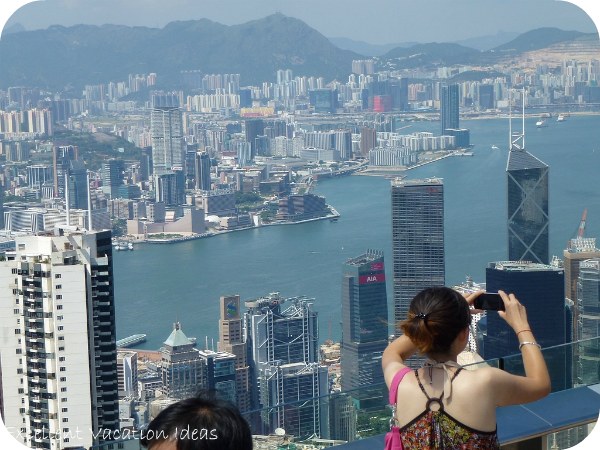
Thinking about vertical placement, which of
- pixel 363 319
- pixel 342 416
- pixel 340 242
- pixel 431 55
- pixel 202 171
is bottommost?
pixel 363 319

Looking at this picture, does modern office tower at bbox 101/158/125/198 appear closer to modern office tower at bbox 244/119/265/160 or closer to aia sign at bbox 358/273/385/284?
modern office tower at bbox 244/119/265/160

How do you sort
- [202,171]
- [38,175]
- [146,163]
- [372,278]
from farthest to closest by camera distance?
[146,163] → [202,171] → [38,175] → [372,278]

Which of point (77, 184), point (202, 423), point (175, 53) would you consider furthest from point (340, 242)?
point (202, 423)

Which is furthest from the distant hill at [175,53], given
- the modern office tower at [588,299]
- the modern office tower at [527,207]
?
the modern office tower at [588,299]

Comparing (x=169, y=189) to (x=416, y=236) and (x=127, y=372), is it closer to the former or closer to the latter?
(x=416, y=236)

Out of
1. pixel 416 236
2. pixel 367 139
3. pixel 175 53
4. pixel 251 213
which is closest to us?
pixel 416 236

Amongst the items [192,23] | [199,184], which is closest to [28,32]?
[192,23]

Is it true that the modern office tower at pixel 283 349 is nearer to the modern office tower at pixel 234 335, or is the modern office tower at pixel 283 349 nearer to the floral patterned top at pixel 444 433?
the modern office tower at pixel 234 335
